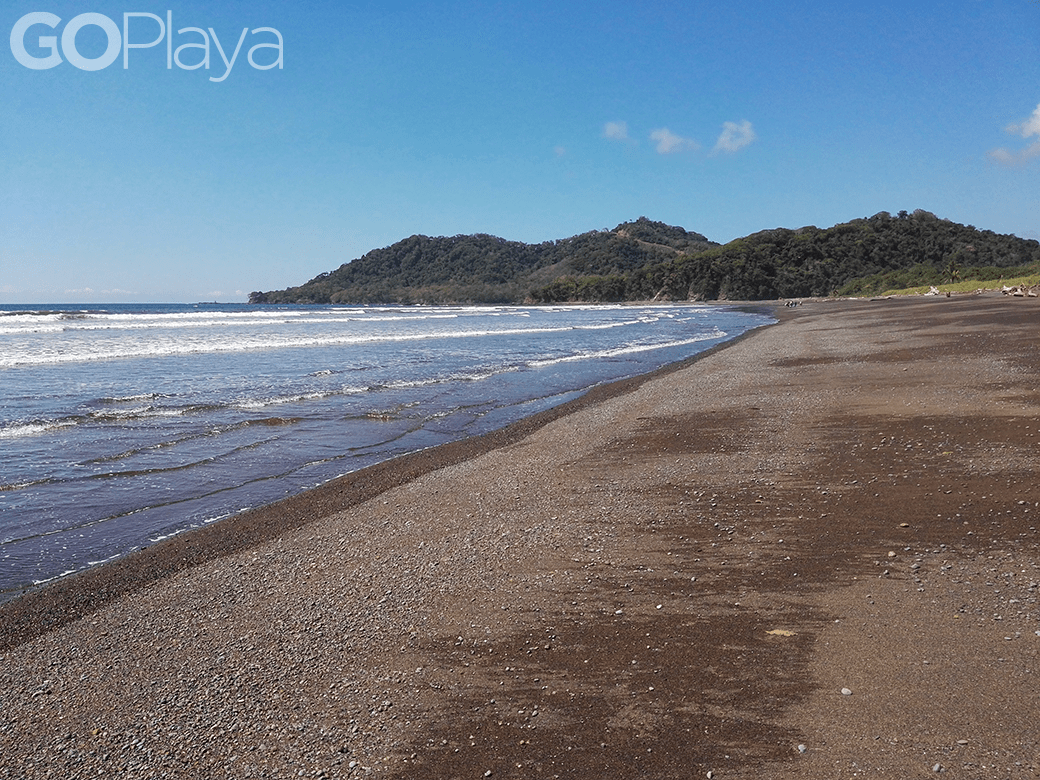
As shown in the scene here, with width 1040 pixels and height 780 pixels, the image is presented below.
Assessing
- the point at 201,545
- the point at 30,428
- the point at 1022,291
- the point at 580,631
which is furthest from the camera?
the point at 1022,291

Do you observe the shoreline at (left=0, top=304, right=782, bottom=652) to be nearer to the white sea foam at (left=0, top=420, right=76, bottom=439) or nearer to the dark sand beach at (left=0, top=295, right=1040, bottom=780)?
the dark sand beach at (left=0, top=295, right=1040, bottom=780)

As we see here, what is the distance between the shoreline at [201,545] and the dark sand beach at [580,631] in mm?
43

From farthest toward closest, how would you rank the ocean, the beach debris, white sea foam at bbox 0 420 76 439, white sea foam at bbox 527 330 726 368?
the beach debris < white sea foam at bbox 527 330 726 368 < white sea foam at bbox 0 420 76 439 < the ocean

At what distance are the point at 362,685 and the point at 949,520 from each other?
5.33 metres

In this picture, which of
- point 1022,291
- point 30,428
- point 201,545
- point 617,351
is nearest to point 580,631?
point 201,545

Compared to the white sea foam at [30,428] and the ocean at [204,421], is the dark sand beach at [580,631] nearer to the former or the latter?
the ocean at [204,421]

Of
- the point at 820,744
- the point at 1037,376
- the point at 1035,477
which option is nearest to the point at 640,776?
the point at 820,744

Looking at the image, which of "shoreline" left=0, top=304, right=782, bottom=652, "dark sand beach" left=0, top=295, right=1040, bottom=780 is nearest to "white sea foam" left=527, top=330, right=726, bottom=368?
"shoreline" left=0, top=304, right=782, bottom=652

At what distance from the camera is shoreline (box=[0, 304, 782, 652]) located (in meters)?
5.73

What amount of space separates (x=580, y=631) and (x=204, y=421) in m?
12.0

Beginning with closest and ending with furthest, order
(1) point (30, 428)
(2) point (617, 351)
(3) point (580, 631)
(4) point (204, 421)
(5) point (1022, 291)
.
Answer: (3) point (580, 631), (1) point (30, 428), (4) point (204, 421), (2) point (617, 351), (5) point (1022, 291)

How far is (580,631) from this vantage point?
4840 mm

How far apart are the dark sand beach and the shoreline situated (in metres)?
0.04

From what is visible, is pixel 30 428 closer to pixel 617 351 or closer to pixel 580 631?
pixel 580 631
